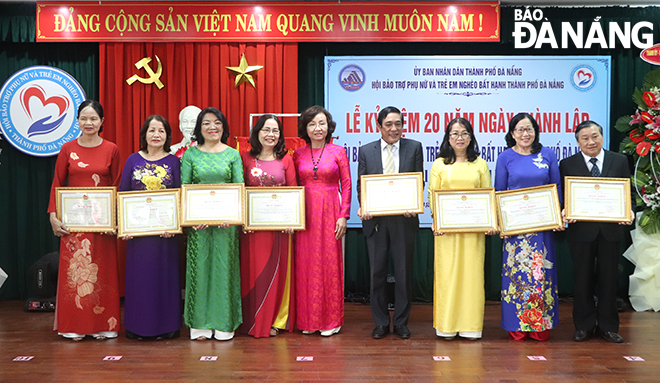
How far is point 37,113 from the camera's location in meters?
5.54

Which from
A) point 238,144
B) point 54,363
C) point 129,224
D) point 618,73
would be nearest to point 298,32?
point 238,144

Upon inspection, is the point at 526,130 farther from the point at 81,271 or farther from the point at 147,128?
the point at 81,271

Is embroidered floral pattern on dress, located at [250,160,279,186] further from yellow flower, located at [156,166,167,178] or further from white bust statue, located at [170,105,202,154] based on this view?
white bust statue, located at [170,105,202,154]

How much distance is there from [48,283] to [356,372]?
3232 mm

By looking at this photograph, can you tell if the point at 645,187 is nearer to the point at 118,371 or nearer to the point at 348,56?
the point at 348,56

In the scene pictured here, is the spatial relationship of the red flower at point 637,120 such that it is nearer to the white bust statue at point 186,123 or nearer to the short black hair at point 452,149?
the short black hair at point 452,149

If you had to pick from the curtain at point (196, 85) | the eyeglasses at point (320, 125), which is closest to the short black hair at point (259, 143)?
the eyeglasses at point (320, 125)

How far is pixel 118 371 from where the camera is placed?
3359mm

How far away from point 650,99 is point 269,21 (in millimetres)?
3499

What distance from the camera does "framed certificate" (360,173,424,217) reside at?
386 centimetres

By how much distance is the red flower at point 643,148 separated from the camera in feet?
16.2

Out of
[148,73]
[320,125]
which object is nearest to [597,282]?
[320,125]

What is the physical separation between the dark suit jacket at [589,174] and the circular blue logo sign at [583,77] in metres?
1.76

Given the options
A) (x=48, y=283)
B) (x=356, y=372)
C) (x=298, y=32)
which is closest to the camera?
(x=356, y=372)
